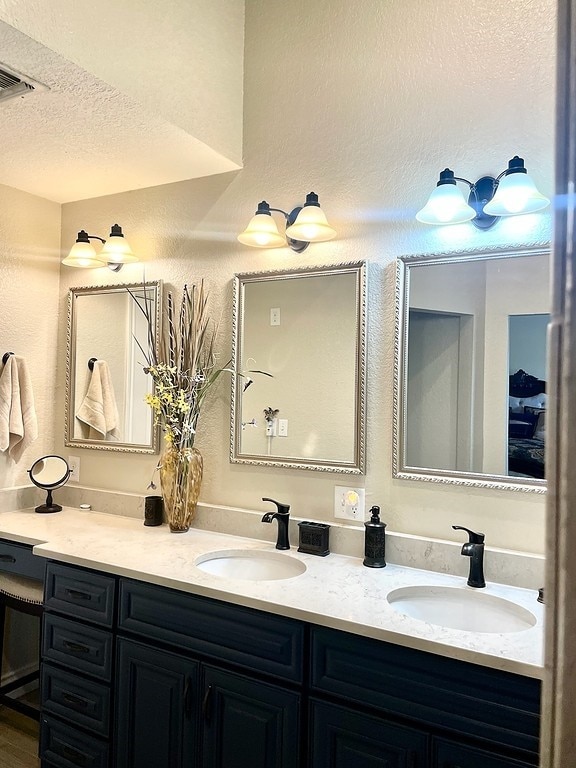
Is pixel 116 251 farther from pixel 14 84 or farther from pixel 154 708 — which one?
pixel 154 708

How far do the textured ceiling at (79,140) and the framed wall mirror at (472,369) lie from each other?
3.53ft

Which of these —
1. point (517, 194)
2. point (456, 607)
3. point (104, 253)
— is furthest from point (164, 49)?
point (456, 607)

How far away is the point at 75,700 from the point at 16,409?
1326 millimetres

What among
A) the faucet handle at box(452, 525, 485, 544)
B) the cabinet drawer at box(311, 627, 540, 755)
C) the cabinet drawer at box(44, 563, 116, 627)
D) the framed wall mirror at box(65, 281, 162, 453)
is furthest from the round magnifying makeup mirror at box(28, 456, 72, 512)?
the faucet handle at box(452, 525, 485, 544)

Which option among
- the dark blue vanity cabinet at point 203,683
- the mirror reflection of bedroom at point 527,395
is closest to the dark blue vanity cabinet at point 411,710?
the dark blue vanity cabinet at point 203,683

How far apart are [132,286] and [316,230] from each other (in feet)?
3.53

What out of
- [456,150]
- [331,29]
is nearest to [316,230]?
[456,150]

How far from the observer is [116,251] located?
8.73 feet

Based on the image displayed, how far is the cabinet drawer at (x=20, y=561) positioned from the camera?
88.0 inches

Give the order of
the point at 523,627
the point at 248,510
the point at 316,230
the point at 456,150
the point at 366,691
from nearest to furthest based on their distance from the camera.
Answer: the point at 366,691 < the point at 523,627 < the point at 456,150 < the point at 316,230 < the point at 248,510

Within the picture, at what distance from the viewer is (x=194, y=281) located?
8.53ft

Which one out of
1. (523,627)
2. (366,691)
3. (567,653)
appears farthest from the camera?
(523,627)

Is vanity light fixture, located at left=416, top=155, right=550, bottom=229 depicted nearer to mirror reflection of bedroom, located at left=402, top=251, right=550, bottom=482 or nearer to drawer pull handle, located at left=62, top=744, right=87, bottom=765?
mirror reflection of bedroom, located at left=402, top=251, right=550, bottom=482

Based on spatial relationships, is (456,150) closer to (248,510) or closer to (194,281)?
(194,281)
